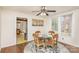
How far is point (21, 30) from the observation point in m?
2.06

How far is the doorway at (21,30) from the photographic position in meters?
2.03

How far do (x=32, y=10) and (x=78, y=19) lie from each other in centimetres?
82

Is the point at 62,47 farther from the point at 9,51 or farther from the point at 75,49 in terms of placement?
the point at 9,51

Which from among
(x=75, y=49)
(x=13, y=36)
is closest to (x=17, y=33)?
(x=13, y=36)

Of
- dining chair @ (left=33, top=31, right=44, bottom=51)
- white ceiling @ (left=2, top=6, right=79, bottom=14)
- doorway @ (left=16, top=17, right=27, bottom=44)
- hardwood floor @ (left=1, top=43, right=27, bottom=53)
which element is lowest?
hardwood floor @ (left=1, top=43, right=27, bottom=53)

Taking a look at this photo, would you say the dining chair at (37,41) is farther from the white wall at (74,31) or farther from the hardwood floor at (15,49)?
the white wall at (74,31)

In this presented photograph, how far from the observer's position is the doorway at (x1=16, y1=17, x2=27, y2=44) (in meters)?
2.03

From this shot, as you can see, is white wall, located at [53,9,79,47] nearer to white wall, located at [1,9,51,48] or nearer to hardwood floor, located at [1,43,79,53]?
hardwood floor, located at [1,43,79,53]

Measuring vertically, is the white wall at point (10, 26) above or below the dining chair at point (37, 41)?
above

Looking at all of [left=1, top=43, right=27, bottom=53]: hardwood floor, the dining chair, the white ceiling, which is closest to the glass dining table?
the dining chair

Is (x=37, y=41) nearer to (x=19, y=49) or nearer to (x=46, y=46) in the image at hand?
(x=46, y=46)

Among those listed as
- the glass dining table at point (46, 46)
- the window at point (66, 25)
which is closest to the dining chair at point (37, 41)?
the glass dining table at point (46, 46)

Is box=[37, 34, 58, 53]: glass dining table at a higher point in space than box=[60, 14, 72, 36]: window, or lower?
lower

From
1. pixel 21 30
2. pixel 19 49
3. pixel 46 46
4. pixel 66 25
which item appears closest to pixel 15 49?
pixel 19 49
